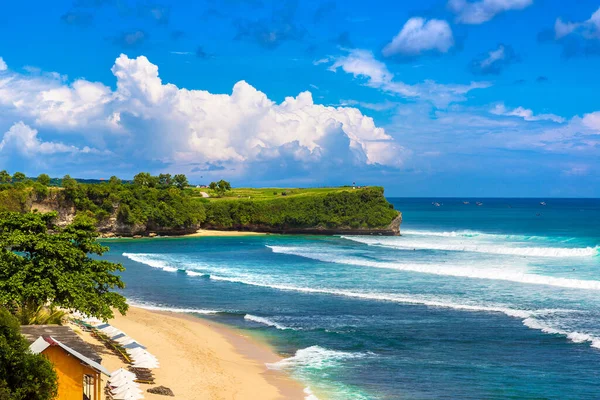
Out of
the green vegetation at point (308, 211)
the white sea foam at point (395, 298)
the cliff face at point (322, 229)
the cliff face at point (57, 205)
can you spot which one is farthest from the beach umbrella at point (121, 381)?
the green vegetation at point (308, 211)

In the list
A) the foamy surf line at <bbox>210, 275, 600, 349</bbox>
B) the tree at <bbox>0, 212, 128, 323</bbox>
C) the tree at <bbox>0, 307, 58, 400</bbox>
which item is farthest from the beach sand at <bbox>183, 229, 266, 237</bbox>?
the tree at <bbox>0, 307, 58, 400</bbox>

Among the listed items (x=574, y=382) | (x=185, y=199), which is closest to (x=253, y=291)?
(x=574, y=382)

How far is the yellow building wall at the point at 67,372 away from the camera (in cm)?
1758

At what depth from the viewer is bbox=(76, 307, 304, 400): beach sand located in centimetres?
2102

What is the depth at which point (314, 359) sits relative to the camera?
24797 millimetres

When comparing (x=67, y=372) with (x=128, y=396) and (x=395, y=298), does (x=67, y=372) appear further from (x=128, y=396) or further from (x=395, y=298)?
(x=395, y=298)

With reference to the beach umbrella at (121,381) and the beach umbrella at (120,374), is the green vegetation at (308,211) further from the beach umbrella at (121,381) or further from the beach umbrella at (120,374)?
the beach umbrella at (121,381)

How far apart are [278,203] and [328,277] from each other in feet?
173

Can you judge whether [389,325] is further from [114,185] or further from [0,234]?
[114,185]

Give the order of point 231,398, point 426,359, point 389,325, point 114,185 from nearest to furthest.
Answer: point 231,398
point 426,359
point 389,325
point 114,185

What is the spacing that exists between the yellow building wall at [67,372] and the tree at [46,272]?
512cm

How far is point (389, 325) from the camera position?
30.1 metres

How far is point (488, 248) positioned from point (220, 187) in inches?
2499

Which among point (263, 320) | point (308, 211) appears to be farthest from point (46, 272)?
point (308, 211)
